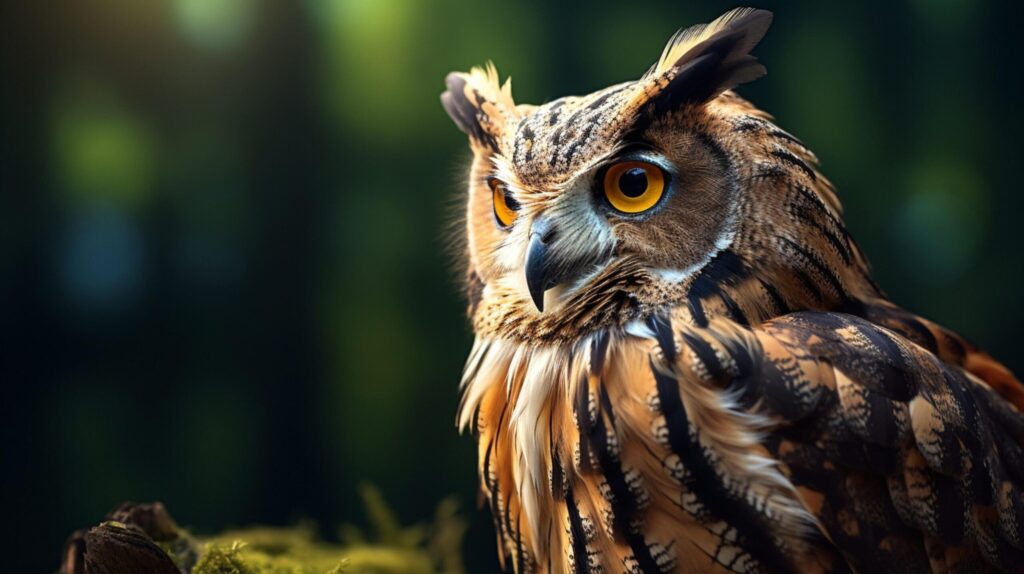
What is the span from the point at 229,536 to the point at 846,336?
3.07 feet

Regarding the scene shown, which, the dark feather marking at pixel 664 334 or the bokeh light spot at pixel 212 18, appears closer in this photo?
the dark feather marking at pixel 664 334

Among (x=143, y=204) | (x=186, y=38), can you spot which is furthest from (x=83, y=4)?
(x=143, y=204)

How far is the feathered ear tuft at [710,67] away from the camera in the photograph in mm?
817

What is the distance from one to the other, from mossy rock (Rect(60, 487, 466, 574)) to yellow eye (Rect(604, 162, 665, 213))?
0.53m

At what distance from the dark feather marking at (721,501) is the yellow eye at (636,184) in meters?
0.22

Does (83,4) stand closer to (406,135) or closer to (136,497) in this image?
(406,135)

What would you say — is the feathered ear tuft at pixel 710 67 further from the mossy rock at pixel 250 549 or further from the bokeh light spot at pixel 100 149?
the bokeh light spot at pixel 100 149

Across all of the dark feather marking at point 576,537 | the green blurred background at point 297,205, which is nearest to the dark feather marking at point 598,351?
the dark feather marking at point 576,537

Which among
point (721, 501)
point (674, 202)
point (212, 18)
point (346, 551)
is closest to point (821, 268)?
point (674, 202)

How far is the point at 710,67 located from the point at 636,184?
0.47 feet

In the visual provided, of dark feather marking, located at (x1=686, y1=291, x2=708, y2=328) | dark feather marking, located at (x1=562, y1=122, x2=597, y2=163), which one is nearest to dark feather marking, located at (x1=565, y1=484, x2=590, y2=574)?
dark feather marking, located at (x1=686, y1=291, x2=708, y2=328)

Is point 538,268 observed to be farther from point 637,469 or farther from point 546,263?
point 637,469

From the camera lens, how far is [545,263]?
841 millimetres

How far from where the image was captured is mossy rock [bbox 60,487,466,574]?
763 mm
